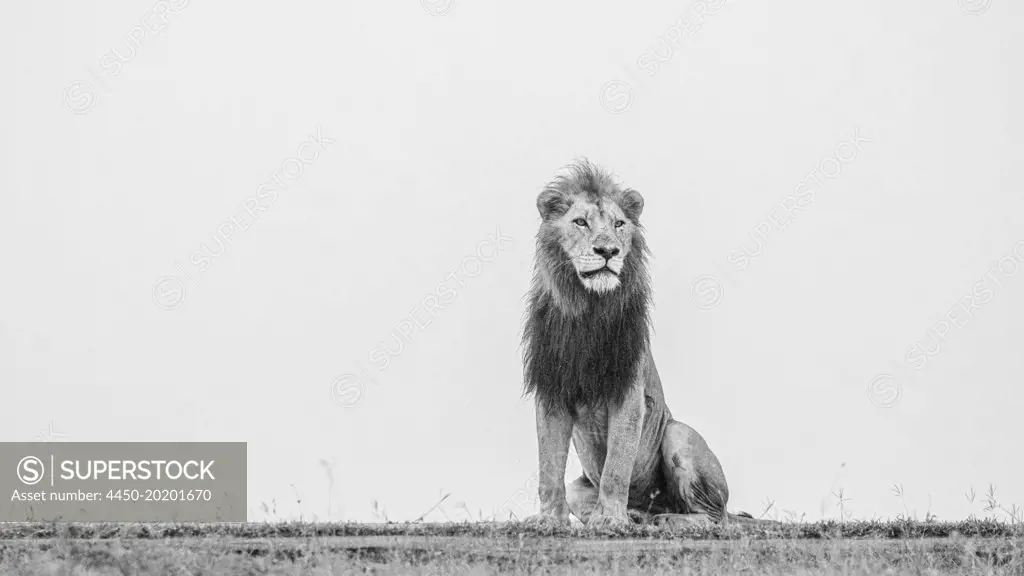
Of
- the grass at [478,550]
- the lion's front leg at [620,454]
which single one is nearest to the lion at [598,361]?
the lion's front leg at [620,454]

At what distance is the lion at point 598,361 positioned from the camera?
9680 mm

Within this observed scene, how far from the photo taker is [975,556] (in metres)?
7.17

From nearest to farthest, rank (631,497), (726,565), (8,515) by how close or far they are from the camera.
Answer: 1. (726,565)
2. (8,515)
3. (631,497)

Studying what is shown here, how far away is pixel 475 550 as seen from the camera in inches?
277

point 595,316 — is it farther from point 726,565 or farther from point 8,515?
point 8,515

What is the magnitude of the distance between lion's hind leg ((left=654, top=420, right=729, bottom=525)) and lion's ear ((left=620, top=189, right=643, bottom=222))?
166cm

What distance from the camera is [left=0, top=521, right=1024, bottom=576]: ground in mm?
6453

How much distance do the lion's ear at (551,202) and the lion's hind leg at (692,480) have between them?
187cm

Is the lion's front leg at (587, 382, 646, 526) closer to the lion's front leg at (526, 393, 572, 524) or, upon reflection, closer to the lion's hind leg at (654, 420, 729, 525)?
the lion's front leg at (526, 393, 572, 524)

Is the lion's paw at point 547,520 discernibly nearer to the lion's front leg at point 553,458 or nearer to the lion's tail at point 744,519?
the lion's front leg at point 553,458

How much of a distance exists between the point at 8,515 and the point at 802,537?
4.91 m

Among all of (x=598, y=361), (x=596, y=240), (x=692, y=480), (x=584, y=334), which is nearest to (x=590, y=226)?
(x=596, y=240)

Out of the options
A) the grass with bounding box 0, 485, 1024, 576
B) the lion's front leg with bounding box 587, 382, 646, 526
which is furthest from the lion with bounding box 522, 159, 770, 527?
the grass with bounding box 0, 485, 1024, 576

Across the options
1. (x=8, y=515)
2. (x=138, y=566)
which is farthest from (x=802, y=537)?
(x=8, y=515)
